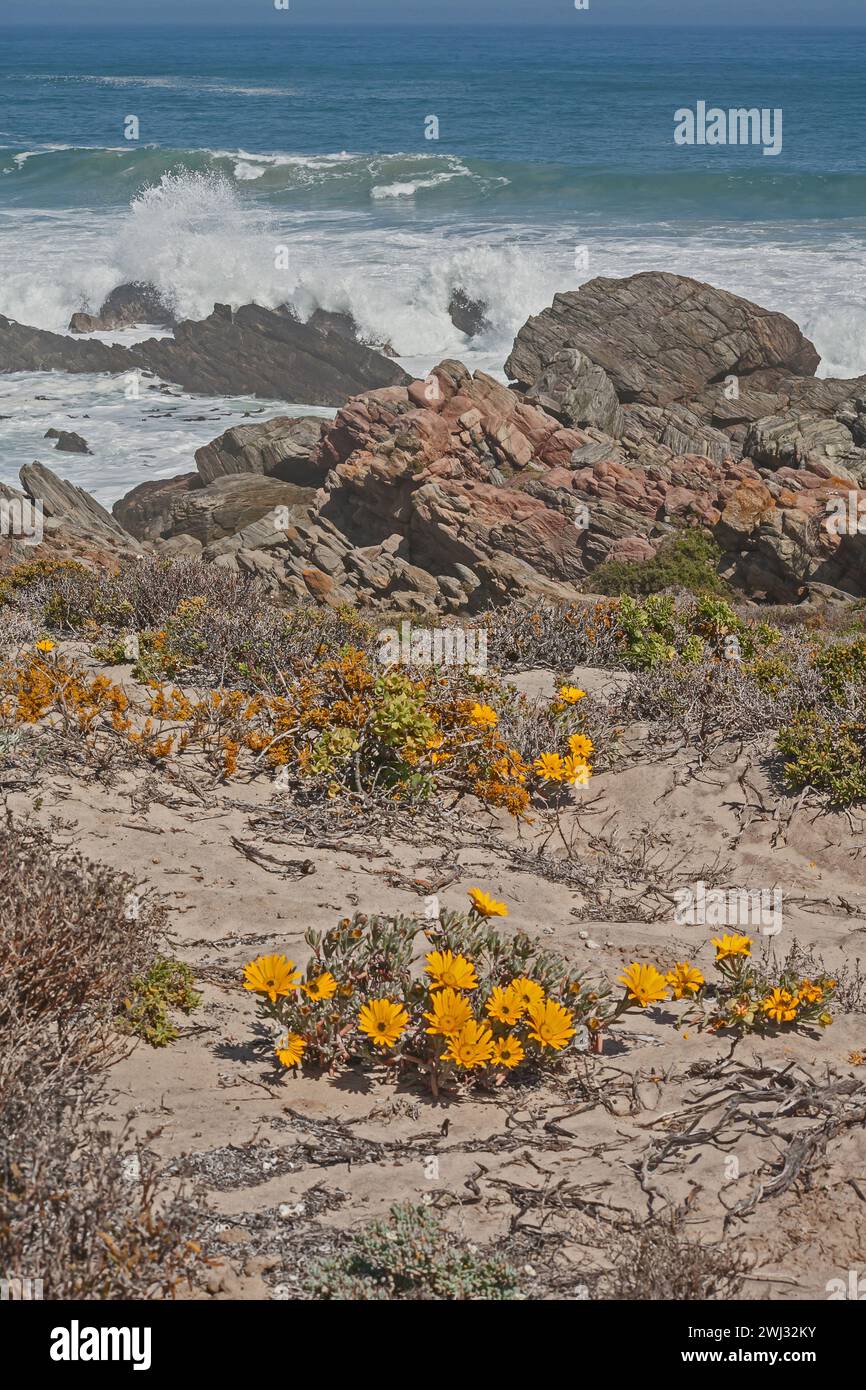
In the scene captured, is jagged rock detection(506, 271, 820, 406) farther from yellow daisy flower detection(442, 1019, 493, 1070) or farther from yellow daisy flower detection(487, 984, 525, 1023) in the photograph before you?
yellow daisy flower detection(442, 1019, 493, 1070)

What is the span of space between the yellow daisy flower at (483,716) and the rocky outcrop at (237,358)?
25.2m

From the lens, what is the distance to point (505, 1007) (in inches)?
143

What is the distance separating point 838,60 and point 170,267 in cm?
9277

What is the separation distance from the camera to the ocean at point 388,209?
31641 mm

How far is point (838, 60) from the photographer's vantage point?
10519cm

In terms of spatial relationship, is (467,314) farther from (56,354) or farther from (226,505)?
(226,505)

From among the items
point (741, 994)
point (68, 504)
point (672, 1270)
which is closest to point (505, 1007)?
point (741, 994)

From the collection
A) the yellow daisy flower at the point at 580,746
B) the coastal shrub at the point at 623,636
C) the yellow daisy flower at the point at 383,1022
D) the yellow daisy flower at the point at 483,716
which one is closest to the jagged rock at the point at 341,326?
the coastal shrub at the point at 623,636

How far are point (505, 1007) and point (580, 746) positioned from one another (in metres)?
2.52

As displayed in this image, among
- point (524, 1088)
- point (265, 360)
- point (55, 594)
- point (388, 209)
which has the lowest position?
point (524, 1088)

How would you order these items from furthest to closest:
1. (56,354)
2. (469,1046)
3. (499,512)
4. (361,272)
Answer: (361,272)
(56,354)
(499,512)
(469,1046)

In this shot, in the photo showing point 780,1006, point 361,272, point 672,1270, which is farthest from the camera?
point 361,272

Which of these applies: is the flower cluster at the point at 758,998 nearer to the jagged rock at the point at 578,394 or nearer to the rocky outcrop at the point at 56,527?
the rocky outcrop at the point at 56,527
